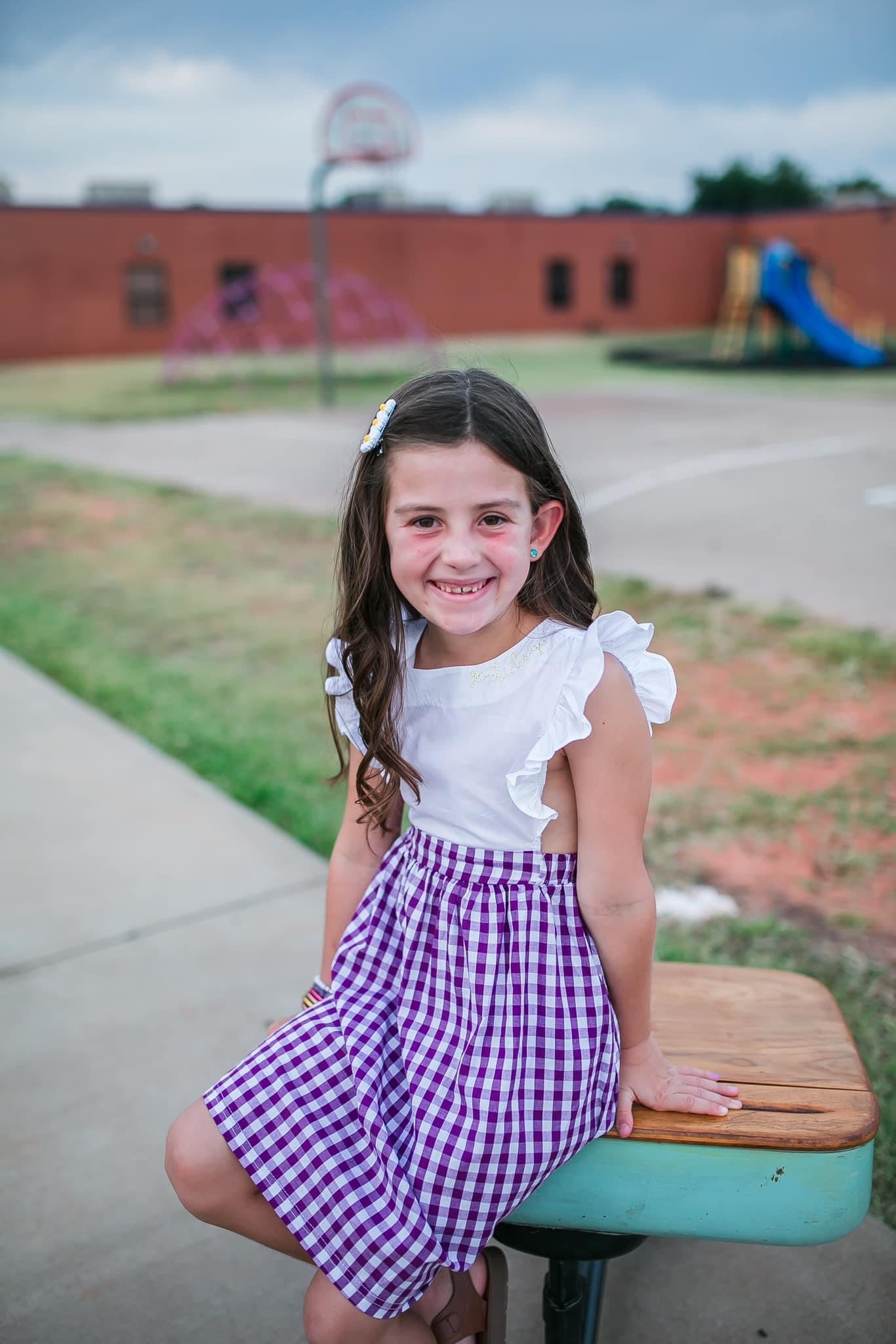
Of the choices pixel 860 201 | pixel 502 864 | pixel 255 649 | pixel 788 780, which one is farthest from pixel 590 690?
pixel 860 201

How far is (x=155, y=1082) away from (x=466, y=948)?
1060mm

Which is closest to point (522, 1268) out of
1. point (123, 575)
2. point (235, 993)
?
point (235, 993)

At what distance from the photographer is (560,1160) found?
1436 mm

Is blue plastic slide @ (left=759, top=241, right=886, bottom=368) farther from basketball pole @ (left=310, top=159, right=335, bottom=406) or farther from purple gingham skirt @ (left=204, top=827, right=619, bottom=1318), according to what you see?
purple gingham skirt @ (left=204, top=827, right=619, bottom=1318)

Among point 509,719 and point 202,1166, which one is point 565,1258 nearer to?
point 202,1166

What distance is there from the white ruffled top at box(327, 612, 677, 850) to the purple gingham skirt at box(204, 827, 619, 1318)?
5 cm

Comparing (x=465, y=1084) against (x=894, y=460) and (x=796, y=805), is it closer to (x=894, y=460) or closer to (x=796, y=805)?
(x=796, y=805)

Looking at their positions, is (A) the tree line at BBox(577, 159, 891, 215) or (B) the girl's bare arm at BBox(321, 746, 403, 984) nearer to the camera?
(B) the girl's bare arm at BBox(321, 746, 403, 984)

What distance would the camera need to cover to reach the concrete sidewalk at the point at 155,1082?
1754mm

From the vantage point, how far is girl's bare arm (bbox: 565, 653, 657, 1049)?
58.7 inches

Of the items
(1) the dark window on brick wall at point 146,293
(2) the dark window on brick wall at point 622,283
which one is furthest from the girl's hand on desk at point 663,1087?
(2) the dark window on brick wall at point 622,283

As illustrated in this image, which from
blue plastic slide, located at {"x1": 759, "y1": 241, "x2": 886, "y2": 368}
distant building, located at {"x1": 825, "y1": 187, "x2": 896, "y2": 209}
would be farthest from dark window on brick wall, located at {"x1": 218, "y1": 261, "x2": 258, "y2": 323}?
distant building, located at {"x1": 825, "y1": 187, "x2": 896, "y2": 209}

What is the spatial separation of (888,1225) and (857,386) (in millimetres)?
18037

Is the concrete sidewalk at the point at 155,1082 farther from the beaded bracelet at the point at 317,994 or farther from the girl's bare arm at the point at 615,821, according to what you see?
the girl's bare arm at the point at 615,821
